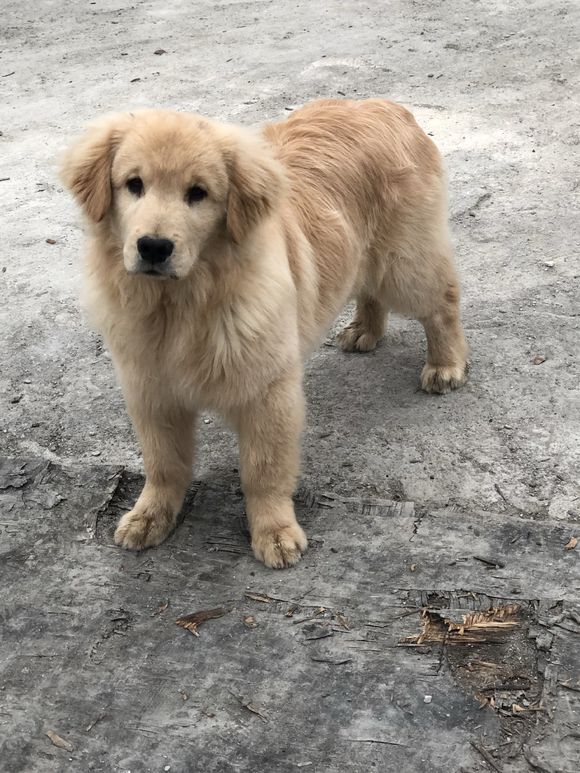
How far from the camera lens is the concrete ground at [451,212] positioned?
3.97 m

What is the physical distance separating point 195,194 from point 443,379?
187 centimetres

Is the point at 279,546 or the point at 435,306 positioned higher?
the point at 435,306

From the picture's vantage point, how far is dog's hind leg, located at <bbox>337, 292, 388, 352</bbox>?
4.72m

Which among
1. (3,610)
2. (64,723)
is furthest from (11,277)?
(64,723)

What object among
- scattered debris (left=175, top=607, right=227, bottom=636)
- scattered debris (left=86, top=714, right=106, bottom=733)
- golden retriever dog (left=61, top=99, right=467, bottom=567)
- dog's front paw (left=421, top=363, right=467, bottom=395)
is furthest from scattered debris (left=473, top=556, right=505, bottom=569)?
scattered debris (left=86, top=714, right=106, bottom=733)

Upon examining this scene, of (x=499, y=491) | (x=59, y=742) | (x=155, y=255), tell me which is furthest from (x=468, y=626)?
(x=155, y=255)

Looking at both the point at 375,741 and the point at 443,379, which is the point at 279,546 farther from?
the point at 443,379

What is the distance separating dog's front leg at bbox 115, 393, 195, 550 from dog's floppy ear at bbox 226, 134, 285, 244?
77 centimetres

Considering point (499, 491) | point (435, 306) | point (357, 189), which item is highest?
point (357, 189)

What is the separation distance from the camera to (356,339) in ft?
15.8

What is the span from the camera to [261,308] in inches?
125

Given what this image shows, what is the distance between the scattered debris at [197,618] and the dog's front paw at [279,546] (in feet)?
0.97

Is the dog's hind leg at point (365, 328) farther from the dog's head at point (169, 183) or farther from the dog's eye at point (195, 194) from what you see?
the dog's eye at point (195, 194)

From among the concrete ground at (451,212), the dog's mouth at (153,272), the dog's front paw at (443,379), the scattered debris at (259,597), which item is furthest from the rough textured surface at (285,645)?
the dog's mouth at (153,272)
